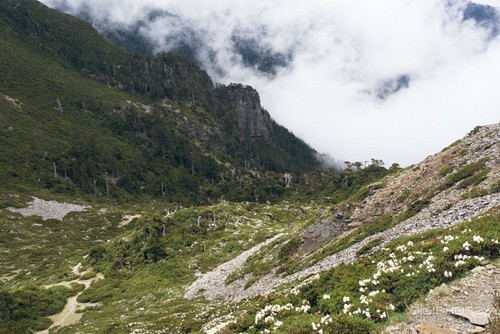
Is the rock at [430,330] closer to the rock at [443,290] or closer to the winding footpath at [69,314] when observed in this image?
the rock at [443,290]

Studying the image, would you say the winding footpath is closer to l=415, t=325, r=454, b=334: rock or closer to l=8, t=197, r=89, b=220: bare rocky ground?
l=415, t=325, r=454, b=334: rock

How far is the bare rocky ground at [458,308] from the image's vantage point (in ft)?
35.1

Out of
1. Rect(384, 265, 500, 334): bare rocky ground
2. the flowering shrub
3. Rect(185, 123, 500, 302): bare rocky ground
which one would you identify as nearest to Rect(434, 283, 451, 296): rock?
Rect(384, 265, 500, 334): bare rocky ground

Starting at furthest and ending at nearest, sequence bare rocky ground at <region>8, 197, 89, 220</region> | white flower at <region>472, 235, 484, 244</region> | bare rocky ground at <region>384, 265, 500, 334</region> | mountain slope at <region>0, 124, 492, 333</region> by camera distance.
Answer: bare rocky ground at <region>8, 197, 89, 220</region>, mountain slope at <region>0, 124, 492, 333</region>, white flower at <region>472, 235, 484, 244</region>, bare rocky ground at <region>384, 265, 500, 334</region>

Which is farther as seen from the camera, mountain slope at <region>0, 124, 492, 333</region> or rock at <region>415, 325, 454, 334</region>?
mountain slope at <region>0, 124, 492, 333</region>

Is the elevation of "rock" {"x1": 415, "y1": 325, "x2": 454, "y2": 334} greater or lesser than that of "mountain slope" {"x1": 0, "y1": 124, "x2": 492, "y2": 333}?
lesser

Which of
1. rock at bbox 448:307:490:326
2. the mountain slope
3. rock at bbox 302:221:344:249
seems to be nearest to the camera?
rock at bbox 448:307:490:326

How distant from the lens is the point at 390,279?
14664 millimetres

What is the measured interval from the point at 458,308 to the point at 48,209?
15086 cm

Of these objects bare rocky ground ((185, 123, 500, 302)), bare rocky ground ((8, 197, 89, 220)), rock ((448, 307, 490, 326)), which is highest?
bare rocky ground ((8, 197, 89, 220))

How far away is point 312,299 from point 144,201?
614 ft

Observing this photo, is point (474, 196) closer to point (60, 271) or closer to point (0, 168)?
point (60, 271)

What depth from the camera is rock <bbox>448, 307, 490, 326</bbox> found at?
10.5m

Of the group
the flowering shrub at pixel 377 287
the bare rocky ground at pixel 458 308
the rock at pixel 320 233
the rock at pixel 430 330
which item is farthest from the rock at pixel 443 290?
the rock at pixel 320 233
